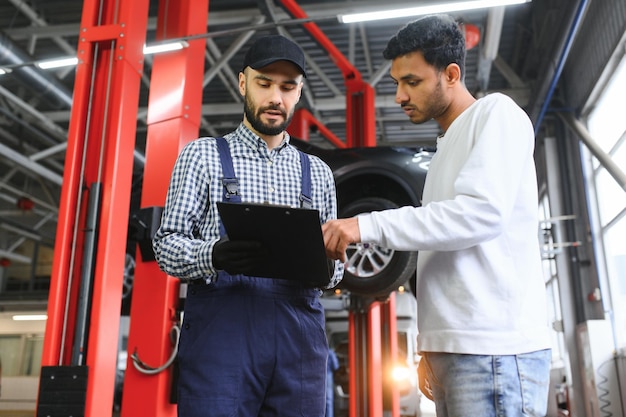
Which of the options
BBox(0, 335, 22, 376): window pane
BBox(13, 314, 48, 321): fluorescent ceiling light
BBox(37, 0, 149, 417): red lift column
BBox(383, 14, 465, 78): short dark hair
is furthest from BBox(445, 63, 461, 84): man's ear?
BBox(0, 335, 22, 376): window pane

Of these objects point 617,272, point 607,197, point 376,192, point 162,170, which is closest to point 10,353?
point 162,170

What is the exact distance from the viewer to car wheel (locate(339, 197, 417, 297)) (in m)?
4.18

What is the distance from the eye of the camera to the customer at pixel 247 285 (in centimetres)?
142

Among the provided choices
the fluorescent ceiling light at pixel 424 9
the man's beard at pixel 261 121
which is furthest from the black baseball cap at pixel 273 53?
the fluorescent ceiling light at pixel 424 9

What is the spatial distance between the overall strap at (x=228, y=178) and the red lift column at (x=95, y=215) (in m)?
1.49

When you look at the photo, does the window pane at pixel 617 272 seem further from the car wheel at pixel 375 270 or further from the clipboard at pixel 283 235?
the clipboard at pixel 283 235

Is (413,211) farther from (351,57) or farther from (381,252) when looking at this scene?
(351,57)

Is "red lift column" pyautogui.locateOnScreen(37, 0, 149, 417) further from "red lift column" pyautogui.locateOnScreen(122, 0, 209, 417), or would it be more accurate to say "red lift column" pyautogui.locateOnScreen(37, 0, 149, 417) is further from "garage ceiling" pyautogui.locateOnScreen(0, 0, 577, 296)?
"garage ceiling" pyautogui.locateOnScreen(0, 0, 577, 296)

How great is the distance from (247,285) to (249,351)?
169mm

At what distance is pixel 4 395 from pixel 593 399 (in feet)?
47.4

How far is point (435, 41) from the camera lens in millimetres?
1513

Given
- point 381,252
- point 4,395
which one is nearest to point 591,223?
point 381,252

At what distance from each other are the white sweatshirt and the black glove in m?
0.26

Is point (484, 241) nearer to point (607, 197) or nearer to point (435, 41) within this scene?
point (435, 41)
